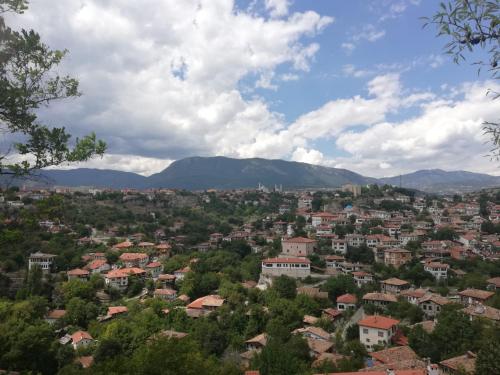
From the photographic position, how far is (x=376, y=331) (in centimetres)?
2073

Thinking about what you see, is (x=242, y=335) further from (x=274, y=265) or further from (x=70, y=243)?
(x=70, y=243)

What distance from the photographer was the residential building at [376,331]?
20.3 m

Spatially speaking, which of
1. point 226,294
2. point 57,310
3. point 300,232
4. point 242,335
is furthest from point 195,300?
point 300,232

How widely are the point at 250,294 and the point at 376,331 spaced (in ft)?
34.1

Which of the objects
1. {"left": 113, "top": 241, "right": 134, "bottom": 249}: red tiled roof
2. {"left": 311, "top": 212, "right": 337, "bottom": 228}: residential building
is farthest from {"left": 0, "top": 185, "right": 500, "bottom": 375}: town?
{"left": 113, "top": 241, "right": 134, "bottom": 249}: red tiled roof

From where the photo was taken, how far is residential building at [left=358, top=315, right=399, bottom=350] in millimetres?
20344

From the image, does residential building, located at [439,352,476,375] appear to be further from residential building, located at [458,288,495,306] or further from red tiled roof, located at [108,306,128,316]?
red tiled roof, located at [108,306,128,316]

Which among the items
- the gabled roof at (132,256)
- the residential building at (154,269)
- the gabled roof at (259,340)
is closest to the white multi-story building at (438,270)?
the gabled roof at (259,340)

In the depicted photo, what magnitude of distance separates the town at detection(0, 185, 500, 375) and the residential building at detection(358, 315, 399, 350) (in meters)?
0.07

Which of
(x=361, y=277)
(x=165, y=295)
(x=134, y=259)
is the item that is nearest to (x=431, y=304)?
(x=361, y=277)

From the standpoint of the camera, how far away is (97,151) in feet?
20.9

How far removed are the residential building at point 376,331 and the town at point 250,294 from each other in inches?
2.8

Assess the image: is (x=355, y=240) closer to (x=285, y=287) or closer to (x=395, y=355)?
(x=285, y=287)

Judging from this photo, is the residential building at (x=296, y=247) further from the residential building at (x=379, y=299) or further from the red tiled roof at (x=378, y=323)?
the red tiled roof at (x=378, y=323)
